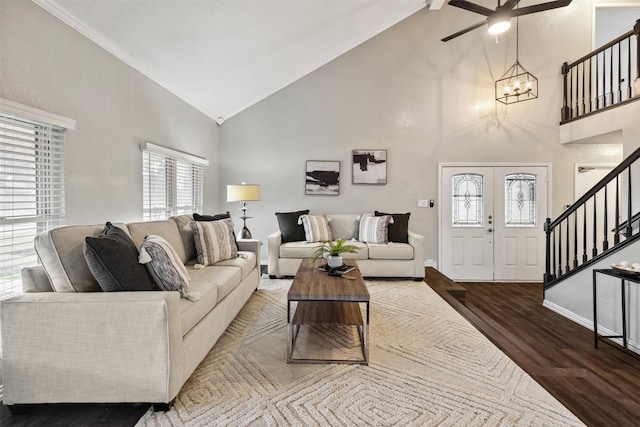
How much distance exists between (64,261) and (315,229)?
320 cm

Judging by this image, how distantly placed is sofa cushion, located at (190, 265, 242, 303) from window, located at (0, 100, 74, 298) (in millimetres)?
1081

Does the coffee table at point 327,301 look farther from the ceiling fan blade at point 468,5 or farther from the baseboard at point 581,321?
the ceiling fan blade at point 468,5

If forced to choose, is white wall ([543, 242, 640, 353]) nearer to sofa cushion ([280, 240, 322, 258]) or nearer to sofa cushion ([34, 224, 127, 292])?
sofa cushion ([280, 240, 322, 258])

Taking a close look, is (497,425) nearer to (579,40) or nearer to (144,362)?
(144,362)

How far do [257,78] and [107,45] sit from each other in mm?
2193

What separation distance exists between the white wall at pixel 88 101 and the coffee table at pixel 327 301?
1.85 m

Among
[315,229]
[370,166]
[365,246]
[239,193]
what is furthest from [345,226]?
[239,193]

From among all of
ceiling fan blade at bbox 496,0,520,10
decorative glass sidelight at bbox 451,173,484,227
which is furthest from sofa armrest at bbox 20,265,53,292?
decorative glass sidelight at bbox 451,173,484,227

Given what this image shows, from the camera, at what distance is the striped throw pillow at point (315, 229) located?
4.68m

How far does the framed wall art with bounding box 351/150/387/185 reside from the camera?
208 inches

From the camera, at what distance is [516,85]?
16.0ft

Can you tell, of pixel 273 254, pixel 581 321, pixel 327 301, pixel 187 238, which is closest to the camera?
pixel 327 301

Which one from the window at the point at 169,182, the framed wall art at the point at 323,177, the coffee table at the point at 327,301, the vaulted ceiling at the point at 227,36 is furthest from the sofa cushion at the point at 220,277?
the framed wall art at the point at 323,177

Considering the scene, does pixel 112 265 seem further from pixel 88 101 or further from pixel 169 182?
pixel 169 182
